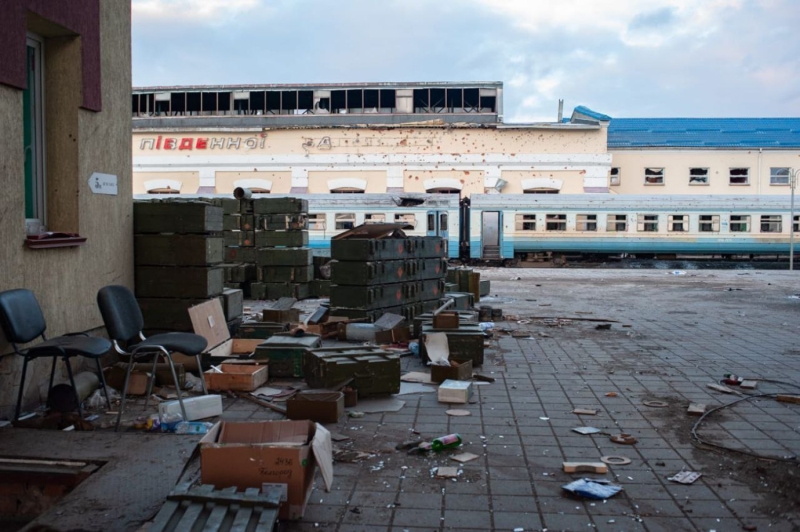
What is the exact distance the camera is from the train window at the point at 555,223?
3075 centimetres

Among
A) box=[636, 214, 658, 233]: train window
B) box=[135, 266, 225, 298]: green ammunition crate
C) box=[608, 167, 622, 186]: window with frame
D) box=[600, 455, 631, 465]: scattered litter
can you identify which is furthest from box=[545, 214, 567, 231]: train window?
box=[600, 455, 631, 465]: scattered litter

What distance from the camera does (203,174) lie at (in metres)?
36.6

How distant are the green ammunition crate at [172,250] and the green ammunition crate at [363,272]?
300 centimetres

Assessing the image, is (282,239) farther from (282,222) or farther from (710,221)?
(710,221)

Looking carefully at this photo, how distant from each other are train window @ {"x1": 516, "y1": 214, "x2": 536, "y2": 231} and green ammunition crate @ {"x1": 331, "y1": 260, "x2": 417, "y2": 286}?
20030mm

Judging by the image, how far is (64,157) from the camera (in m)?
6.79

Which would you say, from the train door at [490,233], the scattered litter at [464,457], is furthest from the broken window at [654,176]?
the scattered litter at [464,457]

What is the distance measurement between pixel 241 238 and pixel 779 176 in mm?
31854

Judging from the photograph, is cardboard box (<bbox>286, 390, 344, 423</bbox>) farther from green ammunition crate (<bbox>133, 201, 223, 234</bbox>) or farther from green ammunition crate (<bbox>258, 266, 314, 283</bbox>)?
green ammunition crate (<bbox>258, 266, 314, 283</bbox>)

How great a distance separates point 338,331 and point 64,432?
18.9ft

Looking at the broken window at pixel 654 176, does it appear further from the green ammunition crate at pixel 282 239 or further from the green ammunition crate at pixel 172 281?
the green ammunition crate at pixel 172 281

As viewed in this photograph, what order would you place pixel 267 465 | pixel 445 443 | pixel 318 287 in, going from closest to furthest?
pixel 267 465, pixel 445 443, pixel 318 287

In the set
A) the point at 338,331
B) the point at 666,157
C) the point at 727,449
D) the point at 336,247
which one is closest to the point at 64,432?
the point at 727,449

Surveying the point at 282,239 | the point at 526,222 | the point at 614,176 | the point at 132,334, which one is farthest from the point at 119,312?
the point at 614,176
